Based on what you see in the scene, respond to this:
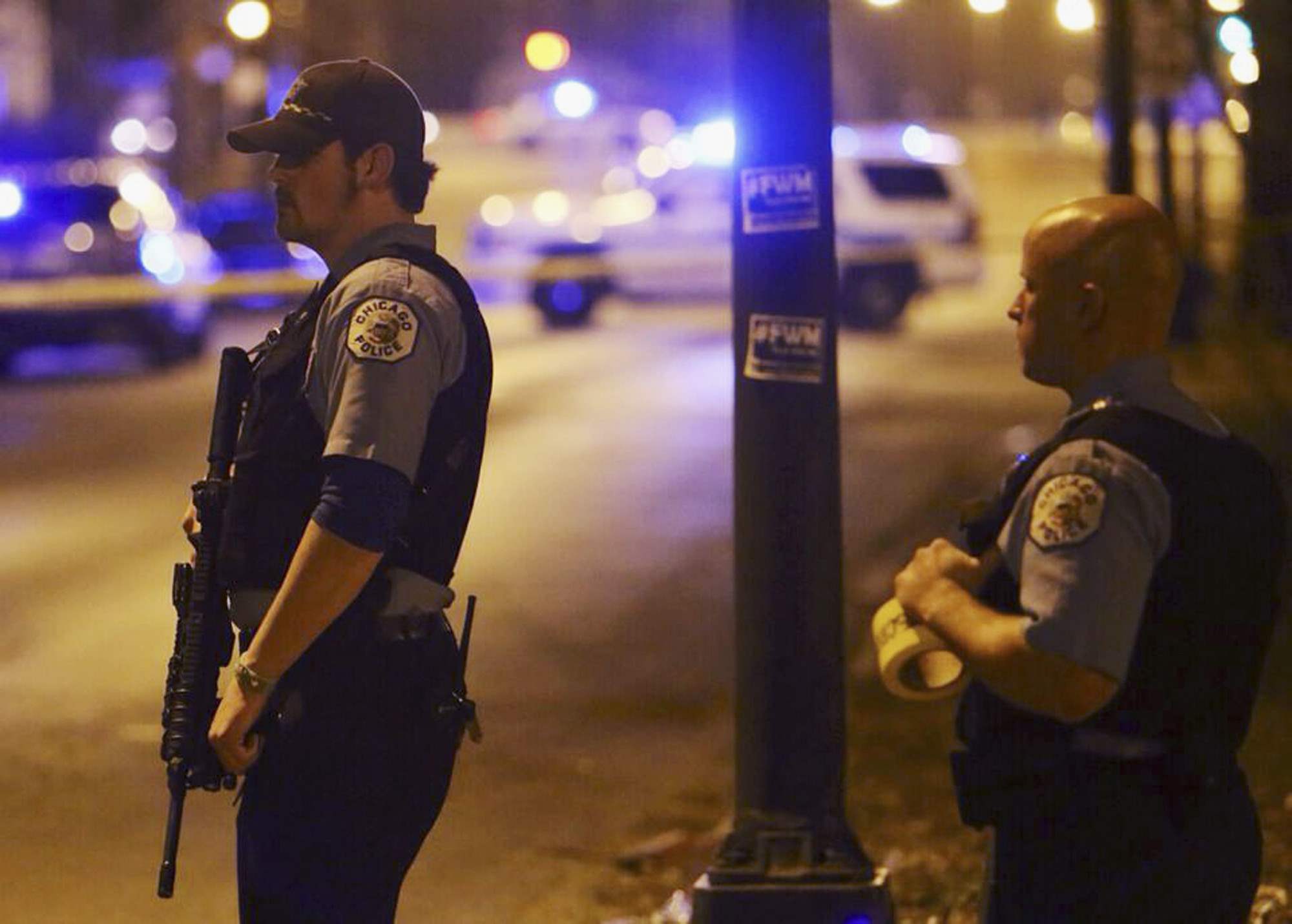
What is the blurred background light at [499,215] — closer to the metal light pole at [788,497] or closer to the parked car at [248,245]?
the parked car at [248,245]

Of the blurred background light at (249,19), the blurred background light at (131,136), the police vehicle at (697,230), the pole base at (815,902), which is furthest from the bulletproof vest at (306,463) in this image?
the blurred background light at (131,136)

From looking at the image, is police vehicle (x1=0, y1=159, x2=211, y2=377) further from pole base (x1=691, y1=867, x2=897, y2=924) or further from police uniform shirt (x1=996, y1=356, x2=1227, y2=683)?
police uniform shirt (x1=996, y1=356, x2=1227, y2=683)

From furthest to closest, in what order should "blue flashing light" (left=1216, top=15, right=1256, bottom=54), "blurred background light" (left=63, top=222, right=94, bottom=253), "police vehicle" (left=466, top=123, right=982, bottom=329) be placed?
"police vehicle" (left=466, top=123, right=982, bottom=329)
"blurred background light" (left=63, top=222, right=94, bottom=253)
"blue flashing light" (left=1216, top=15, right=1256, bottom=54)

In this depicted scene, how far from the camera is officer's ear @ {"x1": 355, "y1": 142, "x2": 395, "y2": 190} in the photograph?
357cm

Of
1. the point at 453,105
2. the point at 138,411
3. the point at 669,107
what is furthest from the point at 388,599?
the point at 453,105

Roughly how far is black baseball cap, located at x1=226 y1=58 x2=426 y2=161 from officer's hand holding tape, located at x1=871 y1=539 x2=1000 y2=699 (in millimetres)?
1049

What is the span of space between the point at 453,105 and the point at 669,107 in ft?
25.6

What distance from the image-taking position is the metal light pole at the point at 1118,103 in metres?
18.6

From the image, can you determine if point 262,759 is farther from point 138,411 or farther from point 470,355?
point 138,411

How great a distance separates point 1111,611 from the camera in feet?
9.41

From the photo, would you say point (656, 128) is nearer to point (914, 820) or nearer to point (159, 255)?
point (159, 255)

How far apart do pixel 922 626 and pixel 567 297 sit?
2219 centimetres

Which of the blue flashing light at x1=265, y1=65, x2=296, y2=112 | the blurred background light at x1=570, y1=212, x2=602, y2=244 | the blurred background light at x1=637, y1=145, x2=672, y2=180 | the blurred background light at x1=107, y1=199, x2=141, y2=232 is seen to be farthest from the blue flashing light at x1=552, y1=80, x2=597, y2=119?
the blurred background light at x1=107, y1=199, x2=141, y2=232

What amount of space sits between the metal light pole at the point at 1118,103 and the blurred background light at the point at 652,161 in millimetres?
15403
